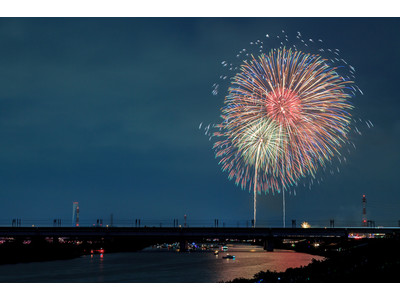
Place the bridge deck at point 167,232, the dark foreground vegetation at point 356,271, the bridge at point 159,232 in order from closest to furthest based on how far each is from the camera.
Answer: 1. the dark foreground vegetation at point 356,271
2. the bridge deck at point 167,232
3. the bridge at point 159,232

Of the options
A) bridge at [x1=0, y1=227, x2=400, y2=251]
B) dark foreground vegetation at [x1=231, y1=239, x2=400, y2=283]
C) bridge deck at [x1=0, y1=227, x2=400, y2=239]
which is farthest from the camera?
bridge at [x1=0, y1=227, x2=400, y2=251]

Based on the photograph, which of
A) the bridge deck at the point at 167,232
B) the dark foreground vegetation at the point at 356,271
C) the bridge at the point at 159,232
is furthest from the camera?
the bridge at the point at 159,232

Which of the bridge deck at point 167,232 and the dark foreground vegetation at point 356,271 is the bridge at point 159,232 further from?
the dark foreground vegetation at point 356,271

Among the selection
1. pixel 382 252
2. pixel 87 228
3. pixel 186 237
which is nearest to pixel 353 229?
pixel 186 237

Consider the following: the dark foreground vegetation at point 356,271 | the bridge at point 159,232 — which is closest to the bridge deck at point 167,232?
the bridge at point 159,232

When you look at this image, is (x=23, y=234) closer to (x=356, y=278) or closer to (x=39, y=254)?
(x=39, y=254)

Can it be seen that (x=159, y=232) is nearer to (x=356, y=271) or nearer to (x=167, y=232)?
(x=167, y=232)

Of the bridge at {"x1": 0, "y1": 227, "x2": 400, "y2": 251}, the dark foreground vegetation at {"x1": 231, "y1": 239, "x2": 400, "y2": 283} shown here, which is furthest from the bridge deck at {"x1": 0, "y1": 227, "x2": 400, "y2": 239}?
the dark foreground vegetation at {"x1": 231, "y1": 239, "x2": 400, "y2": 283}

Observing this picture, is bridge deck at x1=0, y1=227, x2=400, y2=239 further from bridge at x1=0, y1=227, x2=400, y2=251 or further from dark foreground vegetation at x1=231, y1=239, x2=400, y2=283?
dark foreground vegetation at x1=231, y1=239, x2=400, y2=283

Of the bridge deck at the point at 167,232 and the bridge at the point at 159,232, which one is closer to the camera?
the bridge deck at the point at 167,232

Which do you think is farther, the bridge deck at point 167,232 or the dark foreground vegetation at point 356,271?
the bridge deck at point 167,232

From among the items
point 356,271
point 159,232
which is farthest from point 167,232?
point 356,271
